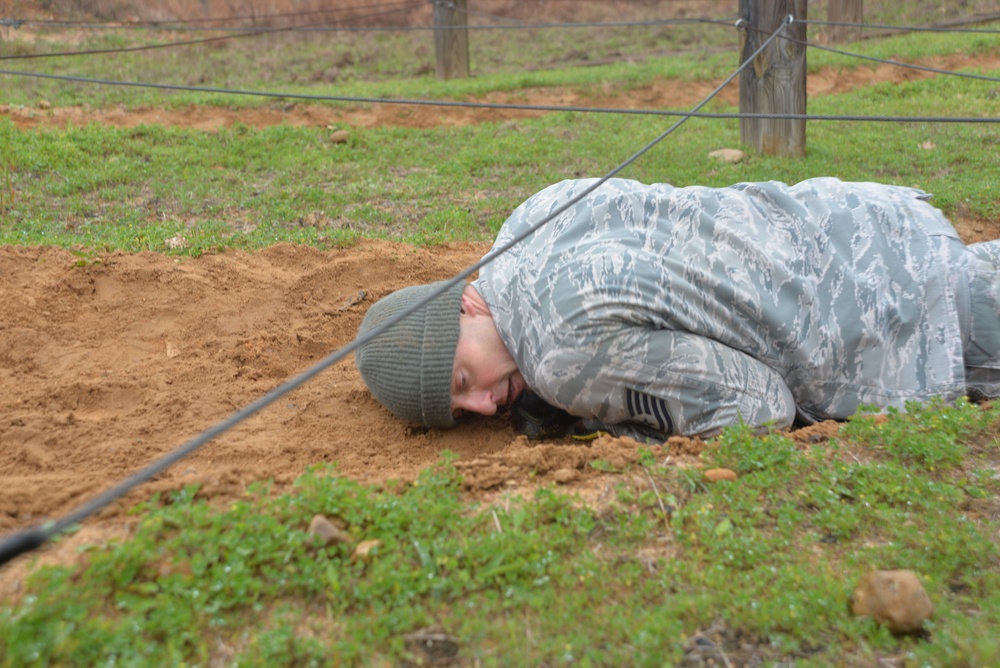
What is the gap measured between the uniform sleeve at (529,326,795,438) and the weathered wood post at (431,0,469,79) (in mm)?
8426

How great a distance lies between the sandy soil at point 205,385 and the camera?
2.69m

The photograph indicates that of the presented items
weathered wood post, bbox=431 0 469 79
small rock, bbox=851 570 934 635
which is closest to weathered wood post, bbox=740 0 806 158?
weathered wood post, bbox=431 0 469 79

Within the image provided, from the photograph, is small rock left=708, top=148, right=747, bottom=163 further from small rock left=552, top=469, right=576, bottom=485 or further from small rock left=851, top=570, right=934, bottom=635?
small rock left=851, top=570, right=934, bottom=635

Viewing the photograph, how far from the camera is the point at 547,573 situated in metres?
2.17

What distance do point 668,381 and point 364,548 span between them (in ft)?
3.91

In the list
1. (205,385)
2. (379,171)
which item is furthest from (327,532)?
(379,171)

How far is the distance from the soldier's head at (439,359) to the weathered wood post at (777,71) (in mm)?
4063

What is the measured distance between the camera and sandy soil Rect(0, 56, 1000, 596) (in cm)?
269

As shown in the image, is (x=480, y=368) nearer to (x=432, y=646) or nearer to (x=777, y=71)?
(x=432, y=646)

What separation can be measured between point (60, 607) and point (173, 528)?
36 cm

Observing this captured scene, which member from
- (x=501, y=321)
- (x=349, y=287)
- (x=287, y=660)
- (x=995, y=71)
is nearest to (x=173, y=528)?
(x=287, y=660)

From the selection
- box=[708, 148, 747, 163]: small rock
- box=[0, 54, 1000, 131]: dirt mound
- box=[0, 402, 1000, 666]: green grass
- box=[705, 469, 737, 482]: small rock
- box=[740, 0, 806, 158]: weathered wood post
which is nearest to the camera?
box=[0, 402, 1000, 666]: green grass

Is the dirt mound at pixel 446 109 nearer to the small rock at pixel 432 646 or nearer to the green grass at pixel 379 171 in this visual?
the green grass at pixel 379 171

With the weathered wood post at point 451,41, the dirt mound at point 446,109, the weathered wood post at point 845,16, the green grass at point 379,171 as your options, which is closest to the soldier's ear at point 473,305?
the green grass at point 379,171
